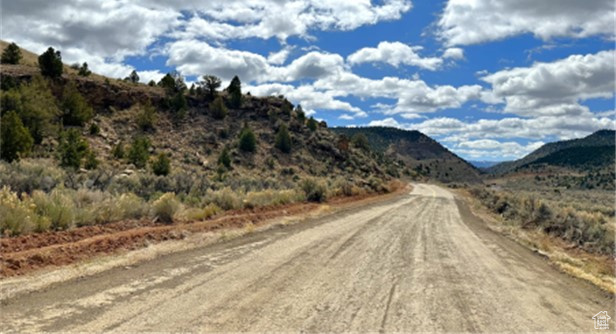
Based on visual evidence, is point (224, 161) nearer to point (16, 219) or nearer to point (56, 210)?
point (56, 210)

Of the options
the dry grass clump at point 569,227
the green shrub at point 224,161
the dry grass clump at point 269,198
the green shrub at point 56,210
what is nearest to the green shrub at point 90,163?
the green shrub at point 224,161

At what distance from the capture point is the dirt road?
577 cm

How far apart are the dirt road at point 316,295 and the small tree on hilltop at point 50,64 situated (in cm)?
5070

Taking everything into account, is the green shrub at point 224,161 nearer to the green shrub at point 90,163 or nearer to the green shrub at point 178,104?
the green shrub at point 178,104

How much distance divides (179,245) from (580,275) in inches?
390

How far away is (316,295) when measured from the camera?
23.6 feet

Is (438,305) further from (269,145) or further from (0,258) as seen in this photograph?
(269,145)

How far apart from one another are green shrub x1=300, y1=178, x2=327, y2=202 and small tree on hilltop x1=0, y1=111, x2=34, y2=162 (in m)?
20.5

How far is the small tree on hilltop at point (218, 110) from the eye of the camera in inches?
2493

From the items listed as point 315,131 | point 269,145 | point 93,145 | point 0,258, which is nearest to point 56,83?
point 93,145

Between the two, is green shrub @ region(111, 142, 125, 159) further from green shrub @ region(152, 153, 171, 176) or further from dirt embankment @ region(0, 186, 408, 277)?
dirt embankment @ region(0, 186, 408, 277)

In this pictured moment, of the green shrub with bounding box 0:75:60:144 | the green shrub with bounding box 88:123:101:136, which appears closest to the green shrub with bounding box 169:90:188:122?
the green shrub with bounding box 88:123:101:136

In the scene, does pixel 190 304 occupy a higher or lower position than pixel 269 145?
lower

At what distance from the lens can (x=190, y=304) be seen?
250 inches
